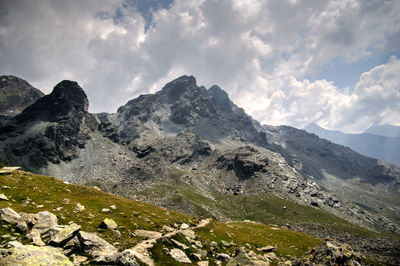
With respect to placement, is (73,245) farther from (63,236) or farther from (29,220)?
(29,220)

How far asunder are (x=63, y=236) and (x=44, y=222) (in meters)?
4.84

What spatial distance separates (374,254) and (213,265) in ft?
744

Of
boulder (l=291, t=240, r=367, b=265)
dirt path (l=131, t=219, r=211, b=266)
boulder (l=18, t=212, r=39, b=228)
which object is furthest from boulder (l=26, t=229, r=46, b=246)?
boulder (l=291, t=240, r=367, b=265)

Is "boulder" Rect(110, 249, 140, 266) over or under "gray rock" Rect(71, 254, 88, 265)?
over

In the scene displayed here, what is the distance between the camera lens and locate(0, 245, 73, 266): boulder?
558 inches

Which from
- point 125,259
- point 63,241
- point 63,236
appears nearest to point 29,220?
point 63,236

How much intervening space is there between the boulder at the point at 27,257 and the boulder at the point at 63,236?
5021 millimetres

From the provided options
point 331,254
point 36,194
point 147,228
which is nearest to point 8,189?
point 36,194

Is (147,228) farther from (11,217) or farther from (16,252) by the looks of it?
(16,252)

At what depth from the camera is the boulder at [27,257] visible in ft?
46.5

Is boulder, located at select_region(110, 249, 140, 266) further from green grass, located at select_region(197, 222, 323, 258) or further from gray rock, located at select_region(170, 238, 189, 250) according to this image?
green grass, located at select_region(197, 222, 323, 258)

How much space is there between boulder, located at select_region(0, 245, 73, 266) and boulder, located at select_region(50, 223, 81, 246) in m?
5.02

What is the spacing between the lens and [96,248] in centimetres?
2256

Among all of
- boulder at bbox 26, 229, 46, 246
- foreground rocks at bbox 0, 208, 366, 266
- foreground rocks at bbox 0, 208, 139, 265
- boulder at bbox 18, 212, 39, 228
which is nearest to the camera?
foreground rocks at bbox 0, 208, 366, 266
